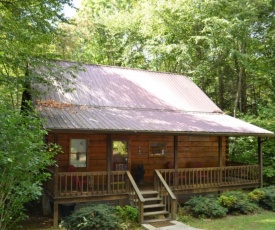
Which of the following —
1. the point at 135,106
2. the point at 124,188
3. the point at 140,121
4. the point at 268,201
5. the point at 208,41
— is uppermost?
the point at 208,41

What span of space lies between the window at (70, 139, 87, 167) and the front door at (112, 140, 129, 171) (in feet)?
4.37

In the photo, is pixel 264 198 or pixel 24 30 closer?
pixel 24 30

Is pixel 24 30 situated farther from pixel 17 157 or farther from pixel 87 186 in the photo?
pixel 17 157

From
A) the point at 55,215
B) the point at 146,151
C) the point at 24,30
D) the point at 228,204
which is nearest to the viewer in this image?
the point at 55,215

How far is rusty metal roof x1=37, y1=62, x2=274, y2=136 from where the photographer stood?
38.3 ft

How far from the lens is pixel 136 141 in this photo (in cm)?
1466

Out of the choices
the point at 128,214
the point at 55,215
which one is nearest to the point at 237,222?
the point at 128,214

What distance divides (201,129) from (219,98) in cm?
1418

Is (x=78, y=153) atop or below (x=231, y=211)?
atop

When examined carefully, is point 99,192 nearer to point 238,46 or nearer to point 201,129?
point 201,129

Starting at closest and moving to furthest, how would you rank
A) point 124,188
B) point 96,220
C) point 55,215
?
point 96,220, point 55,215, point 124,188

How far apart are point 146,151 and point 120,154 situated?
4.90 ft

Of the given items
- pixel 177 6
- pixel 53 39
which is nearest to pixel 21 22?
pixel 53 39

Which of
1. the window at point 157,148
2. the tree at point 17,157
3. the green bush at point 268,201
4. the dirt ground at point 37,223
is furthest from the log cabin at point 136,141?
the tree at point 17,157
